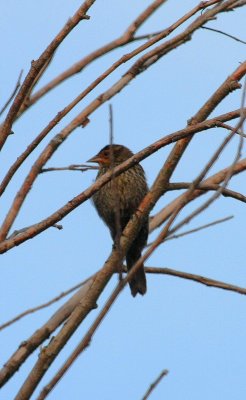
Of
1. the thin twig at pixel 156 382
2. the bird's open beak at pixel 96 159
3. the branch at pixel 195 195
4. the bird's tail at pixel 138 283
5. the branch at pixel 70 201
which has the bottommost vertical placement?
the thin twig at pixel 156 382

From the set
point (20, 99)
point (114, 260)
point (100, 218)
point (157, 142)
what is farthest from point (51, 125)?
point (100, 218)

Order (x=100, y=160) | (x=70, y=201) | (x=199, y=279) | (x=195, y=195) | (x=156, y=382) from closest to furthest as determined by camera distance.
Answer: (x=156, y=382) < (x=70, y=201) < (x=199, y=279) < (x=195, y=195) < (x=100, y=160)

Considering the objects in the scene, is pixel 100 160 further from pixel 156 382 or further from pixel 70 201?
pixel 156 382

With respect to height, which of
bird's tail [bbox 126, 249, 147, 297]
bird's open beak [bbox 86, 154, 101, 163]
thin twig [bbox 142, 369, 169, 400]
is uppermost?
bird's open beak [bbox 86, 154, 101, 163]

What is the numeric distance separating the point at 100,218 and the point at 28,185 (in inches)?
133

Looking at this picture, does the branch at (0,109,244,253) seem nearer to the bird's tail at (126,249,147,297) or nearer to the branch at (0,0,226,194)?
the branch at (0,0,226,194)

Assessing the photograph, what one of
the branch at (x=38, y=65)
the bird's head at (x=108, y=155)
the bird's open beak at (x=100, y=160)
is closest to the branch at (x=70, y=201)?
the branch at (x=38, y=65)

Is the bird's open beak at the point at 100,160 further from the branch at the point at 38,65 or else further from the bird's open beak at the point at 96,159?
the branch at the point at 38,65

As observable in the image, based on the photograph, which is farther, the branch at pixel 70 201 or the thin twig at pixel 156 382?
the branch at pixel 70 201

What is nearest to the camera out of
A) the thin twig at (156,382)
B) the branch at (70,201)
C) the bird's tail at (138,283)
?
the thin twig at (156,382)

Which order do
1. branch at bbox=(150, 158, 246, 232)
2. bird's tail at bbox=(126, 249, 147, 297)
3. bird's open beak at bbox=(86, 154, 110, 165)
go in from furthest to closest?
1. bird's open beak at bbox=(86, 154, 110, 165)
2. bird's tail at bbox=(126, 249, 147, 297)
3. branch at bbox=(150, 158, 246, 232)

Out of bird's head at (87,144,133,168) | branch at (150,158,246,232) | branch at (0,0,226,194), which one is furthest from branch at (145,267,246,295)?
bird's head at (87,144,133,168)

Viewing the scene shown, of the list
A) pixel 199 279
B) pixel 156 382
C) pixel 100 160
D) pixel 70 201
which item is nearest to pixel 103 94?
pixel 70 201

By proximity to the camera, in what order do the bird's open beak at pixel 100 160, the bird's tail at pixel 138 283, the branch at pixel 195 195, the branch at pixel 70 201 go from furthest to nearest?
the bird's open beak at pixel 100 160
the bird's tail at pixel 138 283
the branch at pixel 195 195
the branch at pixel 70 201
